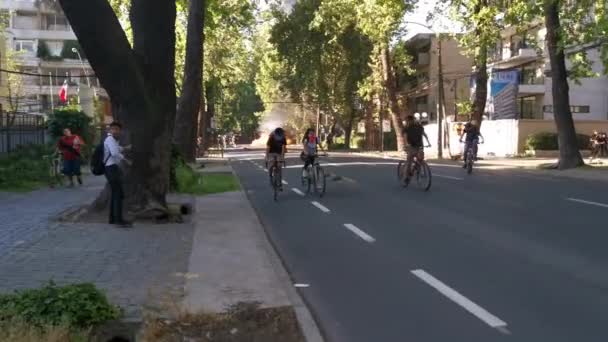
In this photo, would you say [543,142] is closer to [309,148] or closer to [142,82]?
[309,148]

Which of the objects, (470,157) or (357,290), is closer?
(357,290)

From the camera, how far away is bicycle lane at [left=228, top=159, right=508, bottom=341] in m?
6.11

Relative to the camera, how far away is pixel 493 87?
49.7m

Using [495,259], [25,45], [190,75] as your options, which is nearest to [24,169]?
[190,75]

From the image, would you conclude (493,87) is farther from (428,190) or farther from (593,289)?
(593,289)

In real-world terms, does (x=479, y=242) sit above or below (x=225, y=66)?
below

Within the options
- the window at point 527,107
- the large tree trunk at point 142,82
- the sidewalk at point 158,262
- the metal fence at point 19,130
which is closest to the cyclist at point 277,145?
the sidewalk at point 158,262

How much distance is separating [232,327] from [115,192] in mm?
6704

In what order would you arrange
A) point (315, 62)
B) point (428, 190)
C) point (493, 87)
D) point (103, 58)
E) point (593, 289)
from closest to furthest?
1. point (593, 289)
2. point (103, 58)
3. point (428, 190)
4. point (493, 87)
5. point (315, 62)

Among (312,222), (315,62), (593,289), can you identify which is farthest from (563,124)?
(315,62)

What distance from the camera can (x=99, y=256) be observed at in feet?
30.8

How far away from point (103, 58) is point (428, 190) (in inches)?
366

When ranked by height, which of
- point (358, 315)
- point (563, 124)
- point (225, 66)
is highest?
point (225, 66)

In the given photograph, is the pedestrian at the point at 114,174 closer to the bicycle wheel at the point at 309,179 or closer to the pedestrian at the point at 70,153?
the bicycle wheel at the point at 309,179
